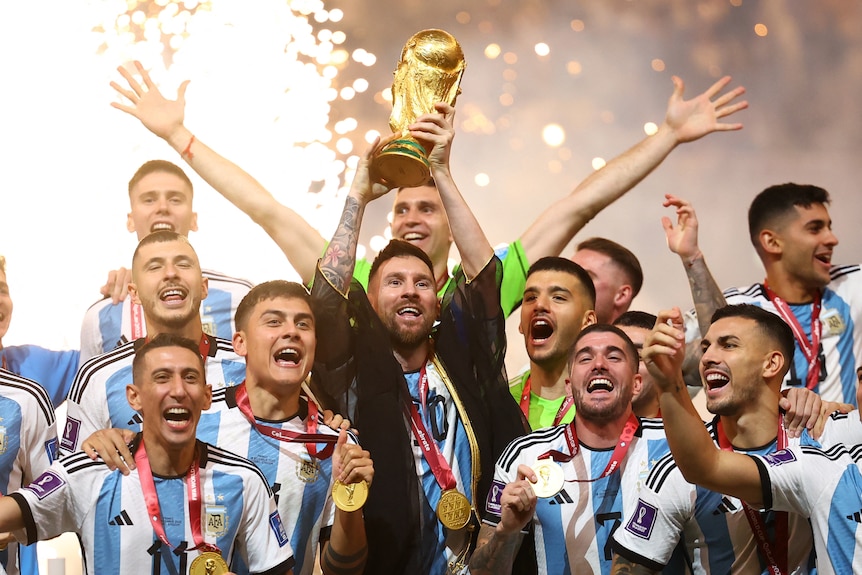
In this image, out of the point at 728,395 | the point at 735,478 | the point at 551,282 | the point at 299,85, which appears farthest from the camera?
the point at 299,85

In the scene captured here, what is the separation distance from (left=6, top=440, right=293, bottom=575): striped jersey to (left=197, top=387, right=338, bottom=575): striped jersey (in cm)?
15

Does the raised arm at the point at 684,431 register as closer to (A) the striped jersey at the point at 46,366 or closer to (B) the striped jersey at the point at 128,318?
(B) the striped jersey at the point at 128,318

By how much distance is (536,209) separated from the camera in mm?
6512

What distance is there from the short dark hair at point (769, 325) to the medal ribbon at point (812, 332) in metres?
0.71

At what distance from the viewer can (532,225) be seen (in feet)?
14.6

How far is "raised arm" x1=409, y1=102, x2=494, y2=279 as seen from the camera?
385cm

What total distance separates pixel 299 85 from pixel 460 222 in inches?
107

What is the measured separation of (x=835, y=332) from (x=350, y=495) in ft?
6.20

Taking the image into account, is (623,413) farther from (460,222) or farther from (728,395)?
(460,222)

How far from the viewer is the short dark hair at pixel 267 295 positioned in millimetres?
3859

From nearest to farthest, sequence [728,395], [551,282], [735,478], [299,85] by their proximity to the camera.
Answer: [735,478] → [728,395] → [551,282] → [299,85]

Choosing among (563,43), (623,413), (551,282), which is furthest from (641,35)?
(623,413)

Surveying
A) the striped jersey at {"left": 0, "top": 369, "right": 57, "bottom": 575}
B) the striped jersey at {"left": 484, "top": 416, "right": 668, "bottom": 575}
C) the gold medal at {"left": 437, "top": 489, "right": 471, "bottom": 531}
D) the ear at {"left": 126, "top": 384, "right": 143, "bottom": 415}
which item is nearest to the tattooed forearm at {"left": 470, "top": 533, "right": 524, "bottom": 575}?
the striped jersey at {"left": 484, "top": 416, "right": 668, "bottom": 575}

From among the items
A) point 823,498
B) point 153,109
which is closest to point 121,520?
point 153,109
